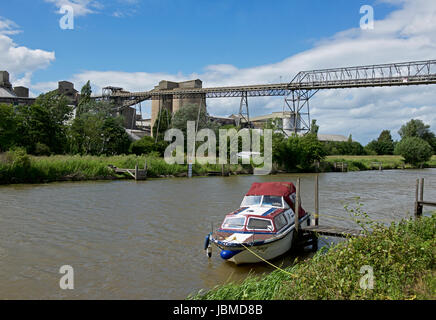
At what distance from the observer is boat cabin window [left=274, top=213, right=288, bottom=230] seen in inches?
594

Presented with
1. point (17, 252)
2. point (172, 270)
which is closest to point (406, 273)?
point (172, 270)

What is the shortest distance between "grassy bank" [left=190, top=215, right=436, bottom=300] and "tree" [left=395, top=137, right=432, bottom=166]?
85905 mm

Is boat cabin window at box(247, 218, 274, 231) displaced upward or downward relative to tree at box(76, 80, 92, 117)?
downward

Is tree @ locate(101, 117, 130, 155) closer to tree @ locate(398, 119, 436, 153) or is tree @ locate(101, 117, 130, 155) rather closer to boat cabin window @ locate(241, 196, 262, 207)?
boat cabin window @ locate(241, 196, 262, 207)

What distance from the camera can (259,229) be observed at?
1459 cm

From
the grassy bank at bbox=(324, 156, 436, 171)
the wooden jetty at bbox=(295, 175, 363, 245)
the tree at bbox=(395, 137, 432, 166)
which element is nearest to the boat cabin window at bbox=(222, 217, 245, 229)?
the wooden jetty at bbox=(295, 175, 363, 245)

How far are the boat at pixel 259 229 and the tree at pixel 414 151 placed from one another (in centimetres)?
8060

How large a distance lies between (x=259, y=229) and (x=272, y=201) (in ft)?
9.43

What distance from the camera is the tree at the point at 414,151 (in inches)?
3403

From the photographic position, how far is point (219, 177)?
49688 millimetres

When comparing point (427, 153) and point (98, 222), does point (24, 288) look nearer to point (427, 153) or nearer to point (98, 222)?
point (98, 222)

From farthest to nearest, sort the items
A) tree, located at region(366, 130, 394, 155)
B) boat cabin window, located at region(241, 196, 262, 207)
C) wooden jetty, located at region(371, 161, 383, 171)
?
tree, located at region(366, 130, 394, 155) → wooden jetty, located at region(371, 161, 383, 171) → boat cabin window, located at region(241, 196, 262, 207)

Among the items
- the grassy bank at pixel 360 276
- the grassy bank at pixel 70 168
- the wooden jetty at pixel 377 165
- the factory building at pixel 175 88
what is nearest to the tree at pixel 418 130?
the wooden jetty at pixel 377 165

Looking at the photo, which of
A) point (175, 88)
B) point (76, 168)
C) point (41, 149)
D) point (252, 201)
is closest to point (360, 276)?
point (252, 201)
